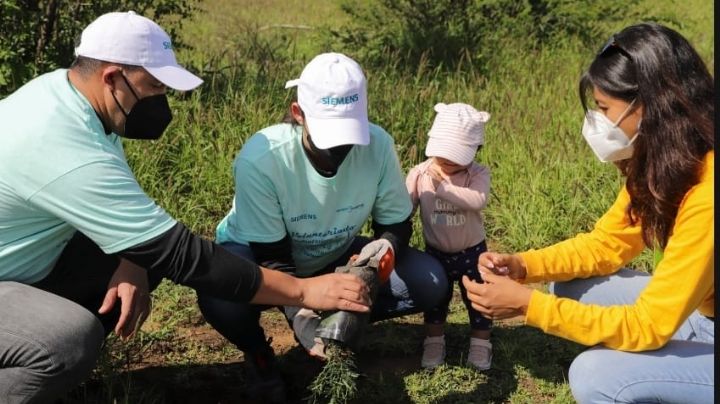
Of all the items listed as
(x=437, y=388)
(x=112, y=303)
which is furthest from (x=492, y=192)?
(x=112, y=303)

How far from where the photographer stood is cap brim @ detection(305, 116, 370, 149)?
116 inches

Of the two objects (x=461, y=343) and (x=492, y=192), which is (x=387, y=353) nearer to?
(x=461, y=343)

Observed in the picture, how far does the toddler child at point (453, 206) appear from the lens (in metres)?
3.40

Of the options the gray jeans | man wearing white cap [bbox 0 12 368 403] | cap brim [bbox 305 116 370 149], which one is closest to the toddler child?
cap brim [bbox 305 116 370 149]

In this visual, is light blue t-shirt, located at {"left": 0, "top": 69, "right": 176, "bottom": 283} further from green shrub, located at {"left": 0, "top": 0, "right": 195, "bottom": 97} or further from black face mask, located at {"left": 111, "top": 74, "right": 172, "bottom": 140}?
green shrub, located at {"left": 0, "top": 0, "right": 195, "bottom": 97}

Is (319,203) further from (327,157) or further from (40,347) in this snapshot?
(40,347)

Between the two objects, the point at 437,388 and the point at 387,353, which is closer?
the point at 437,388

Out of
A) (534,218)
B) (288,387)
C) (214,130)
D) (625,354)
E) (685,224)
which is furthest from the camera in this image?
(214,130)

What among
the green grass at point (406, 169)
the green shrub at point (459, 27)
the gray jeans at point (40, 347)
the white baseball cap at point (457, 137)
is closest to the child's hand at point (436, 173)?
the white baseball cap at point (457, 137)

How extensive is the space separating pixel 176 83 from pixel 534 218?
2.67 metres

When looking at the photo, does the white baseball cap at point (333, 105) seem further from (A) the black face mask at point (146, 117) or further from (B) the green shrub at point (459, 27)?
(B) the green shrub at point (459, 27)

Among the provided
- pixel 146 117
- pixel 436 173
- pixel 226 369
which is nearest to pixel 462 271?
pixel 436 173

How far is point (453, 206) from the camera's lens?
11.5ft

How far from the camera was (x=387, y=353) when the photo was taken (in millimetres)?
3730
